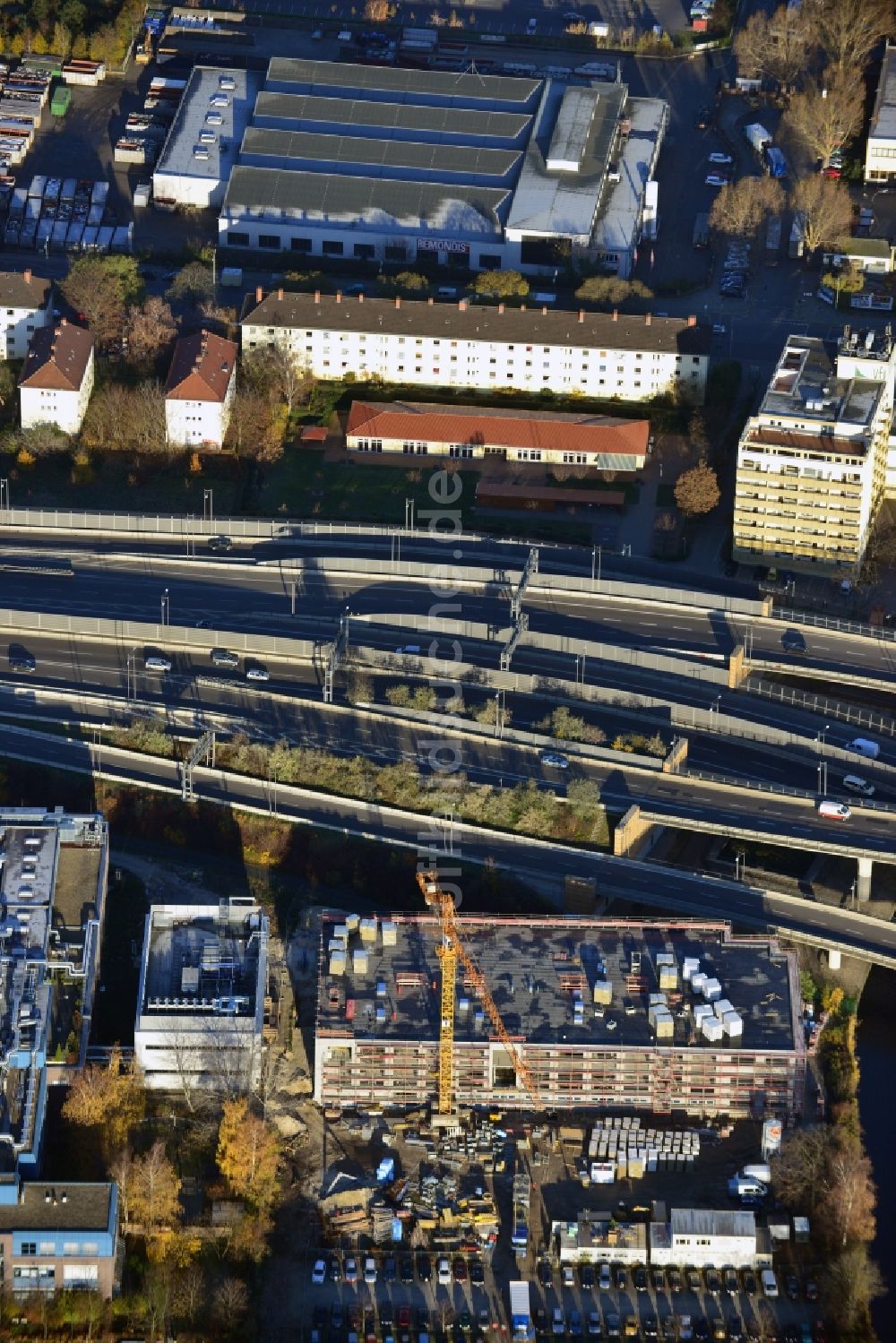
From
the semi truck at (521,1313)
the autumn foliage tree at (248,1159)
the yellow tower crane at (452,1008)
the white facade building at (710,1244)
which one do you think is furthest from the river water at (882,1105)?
the autumn foliage tree at (248,1159)

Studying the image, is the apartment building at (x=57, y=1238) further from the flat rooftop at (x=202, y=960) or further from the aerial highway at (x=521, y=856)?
the aerial highway at (x=521, y=856)

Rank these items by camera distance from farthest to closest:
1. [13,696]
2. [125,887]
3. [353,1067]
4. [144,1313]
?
[13,696] < [125,887] < [353,1067] < [144,1313]

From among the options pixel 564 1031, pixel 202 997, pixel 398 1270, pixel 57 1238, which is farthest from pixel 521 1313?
pixel 202 997

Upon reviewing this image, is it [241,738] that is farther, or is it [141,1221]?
[241,738]

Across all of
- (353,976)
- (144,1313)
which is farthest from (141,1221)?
(353,976)

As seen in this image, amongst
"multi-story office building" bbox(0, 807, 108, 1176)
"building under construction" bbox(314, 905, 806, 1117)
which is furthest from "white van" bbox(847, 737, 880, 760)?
"multi-story office building" bbox(0, 807, 108, 1176)

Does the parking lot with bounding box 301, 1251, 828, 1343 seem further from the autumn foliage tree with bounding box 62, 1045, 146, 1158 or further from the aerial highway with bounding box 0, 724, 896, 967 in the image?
the aerial highway with bounding box 0, 724, 896, 967

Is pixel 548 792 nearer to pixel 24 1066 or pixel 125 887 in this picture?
pixel 125 887

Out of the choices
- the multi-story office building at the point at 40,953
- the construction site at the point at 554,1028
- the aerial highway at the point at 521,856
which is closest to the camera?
the multi-story office building at the point at 40,953
